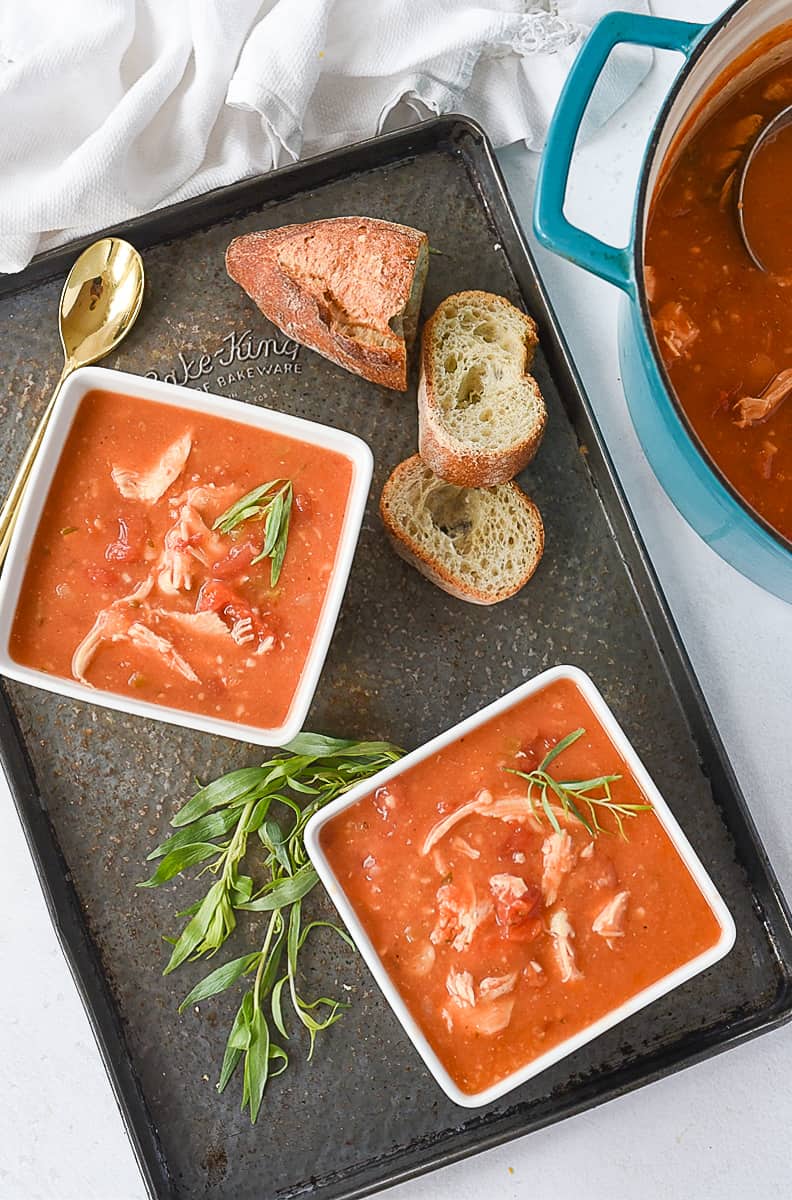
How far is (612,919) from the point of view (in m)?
2.11

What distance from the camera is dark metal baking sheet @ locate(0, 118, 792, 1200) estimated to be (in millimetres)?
2426

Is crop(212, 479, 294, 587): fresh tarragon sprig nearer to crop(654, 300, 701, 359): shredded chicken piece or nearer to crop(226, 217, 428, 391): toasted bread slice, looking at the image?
crop(226, 217, 428, 391): toasted bread slice

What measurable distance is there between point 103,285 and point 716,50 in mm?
1396

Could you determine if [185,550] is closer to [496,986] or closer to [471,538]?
[471,538]

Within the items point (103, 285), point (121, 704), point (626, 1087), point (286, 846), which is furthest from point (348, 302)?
point (626, 1087)

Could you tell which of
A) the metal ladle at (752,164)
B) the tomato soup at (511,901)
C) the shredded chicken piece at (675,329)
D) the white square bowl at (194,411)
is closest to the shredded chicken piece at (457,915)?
the tomato soup at (511,901)

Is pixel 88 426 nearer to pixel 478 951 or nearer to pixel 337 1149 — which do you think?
pixel 478 951

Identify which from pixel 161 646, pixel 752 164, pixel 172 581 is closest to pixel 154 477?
pixel 172 581

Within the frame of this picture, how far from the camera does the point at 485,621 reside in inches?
98.6

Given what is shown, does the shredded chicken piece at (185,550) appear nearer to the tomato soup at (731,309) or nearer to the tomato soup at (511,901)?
the tomato soup at (511,901)

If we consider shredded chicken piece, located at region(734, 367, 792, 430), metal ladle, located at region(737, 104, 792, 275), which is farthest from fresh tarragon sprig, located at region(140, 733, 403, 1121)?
metal ladle, located at region(737, 104, 792, 275)

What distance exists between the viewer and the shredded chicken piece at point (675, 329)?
2049mm

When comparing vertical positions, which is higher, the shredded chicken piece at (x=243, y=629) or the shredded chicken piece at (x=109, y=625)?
the shredded chicken piece at (x=243, y=629)

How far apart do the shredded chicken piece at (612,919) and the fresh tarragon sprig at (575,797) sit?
128mm
